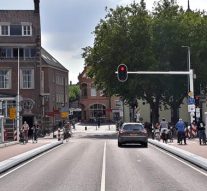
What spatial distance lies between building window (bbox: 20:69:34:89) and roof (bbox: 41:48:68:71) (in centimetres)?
857

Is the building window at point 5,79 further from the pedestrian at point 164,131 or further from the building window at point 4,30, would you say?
the pedestrian at point 164,131

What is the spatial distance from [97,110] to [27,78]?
48.2 meters

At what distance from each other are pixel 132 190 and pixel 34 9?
68.6 m

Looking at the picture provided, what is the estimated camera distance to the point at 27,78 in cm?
→ 7931

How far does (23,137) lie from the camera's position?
4547 centimetres

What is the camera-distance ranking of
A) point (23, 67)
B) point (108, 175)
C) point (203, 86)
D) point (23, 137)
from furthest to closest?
point (23, 67) → point (203, 86) → point (23, 137) → point (108, 175)

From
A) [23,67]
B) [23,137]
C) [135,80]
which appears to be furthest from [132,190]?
[23,67]

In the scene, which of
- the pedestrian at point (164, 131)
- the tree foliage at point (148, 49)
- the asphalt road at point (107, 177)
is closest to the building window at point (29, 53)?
the tree foliage at point (148, 49)

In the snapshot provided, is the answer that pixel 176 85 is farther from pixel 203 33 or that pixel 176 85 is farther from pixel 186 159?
pixel 186 159

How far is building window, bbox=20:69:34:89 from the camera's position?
3105 inches

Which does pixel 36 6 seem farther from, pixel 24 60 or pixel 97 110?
pixel 97 110

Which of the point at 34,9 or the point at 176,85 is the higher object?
the point at 34,9

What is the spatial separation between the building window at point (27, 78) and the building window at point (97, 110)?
153 feet

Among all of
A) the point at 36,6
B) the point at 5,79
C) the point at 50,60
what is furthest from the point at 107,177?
the point at 50,60
